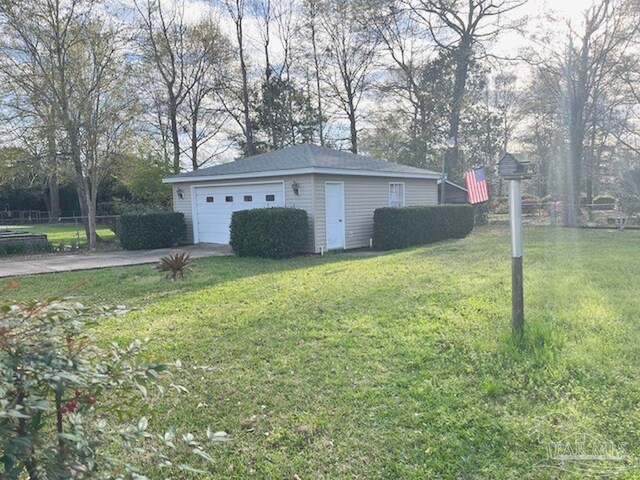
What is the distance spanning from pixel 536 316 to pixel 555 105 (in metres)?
22.1

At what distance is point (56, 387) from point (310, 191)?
34.9ft

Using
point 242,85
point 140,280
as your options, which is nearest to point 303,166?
point 140,280

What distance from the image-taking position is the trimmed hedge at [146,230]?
45.5 feet

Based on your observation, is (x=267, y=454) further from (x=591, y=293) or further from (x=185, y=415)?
(x=591, y=293)

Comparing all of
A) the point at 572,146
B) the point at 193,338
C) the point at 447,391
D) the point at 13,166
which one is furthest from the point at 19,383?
the point at 572,146

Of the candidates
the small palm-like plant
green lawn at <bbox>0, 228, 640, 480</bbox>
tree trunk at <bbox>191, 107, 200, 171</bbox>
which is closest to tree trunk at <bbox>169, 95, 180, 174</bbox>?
tree trunk at <bbox>191, 107, 200, 171</bbox>

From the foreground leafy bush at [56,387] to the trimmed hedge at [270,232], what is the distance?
9128 millimetres

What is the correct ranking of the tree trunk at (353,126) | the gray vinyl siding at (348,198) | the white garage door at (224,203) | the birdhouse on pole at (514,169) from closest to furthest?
the birdhouse on pole at (514,169) < the gray vinyl siding at (348,198) < the white garage door at (224,203) < the tree trunk at (353,126)

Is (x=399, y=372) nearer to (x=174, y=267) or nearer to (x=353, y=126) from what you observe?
(x=174, y=267)

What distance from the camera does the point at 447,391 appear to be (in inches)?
125

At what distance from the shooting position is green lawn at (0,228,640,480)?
251 cm

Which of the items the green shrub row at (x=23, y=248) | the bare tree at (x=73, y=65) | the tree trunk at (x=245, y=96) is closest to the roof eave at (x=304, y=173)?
the bare tree at (x=73, y=65)

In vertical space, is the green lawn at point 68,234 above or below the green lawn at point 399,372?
above

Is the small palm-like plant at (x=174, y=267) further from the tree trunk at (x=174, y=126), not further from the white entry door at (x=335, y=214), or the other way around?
the tree trunk at (x=174, y=126)
